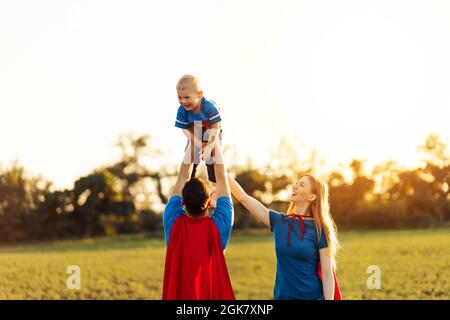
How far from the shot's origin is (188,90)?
4.93 m

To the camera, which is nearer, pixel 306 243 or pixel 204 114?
pixel 306 243

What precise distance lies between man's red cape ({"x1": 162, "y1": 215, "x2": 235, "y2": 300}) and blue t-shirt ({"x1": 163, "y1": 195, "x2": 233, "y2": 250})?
44 millimetres

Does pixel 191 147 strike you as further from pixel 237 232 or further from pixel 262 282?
pixel 237 232

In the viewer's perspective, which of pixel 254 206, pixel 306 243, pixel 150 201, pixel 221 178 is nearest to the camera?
pixel 221 178

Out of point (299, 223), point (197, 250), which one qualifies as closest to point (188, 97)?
point (299, 223)

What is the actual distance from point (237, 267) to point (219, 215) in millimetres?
17827

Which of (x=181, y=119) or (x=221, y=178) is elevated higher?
(x=181, y=119)

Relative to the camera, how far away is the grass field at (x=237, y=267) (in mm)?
16859

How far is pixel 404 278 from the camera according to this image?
17.6m

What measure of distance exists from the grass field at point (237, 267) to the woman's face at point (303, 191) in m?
10.7

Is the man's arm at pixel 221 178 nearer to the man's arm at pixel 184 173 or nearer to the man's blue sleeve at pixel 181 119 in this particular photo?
Answer: the man's arm at pixel 184 173

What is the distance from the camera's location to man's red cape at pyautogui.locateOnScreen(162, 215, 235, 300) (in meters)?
4.14

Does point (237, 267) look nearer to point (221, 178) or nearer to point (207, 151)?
point (207, 151)

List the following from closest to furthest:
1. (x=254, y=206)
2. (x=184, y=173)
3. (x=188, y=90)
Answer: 1. (x=184, y=173)
2. (x=254, y=206)
3. (x=188, y=90)
